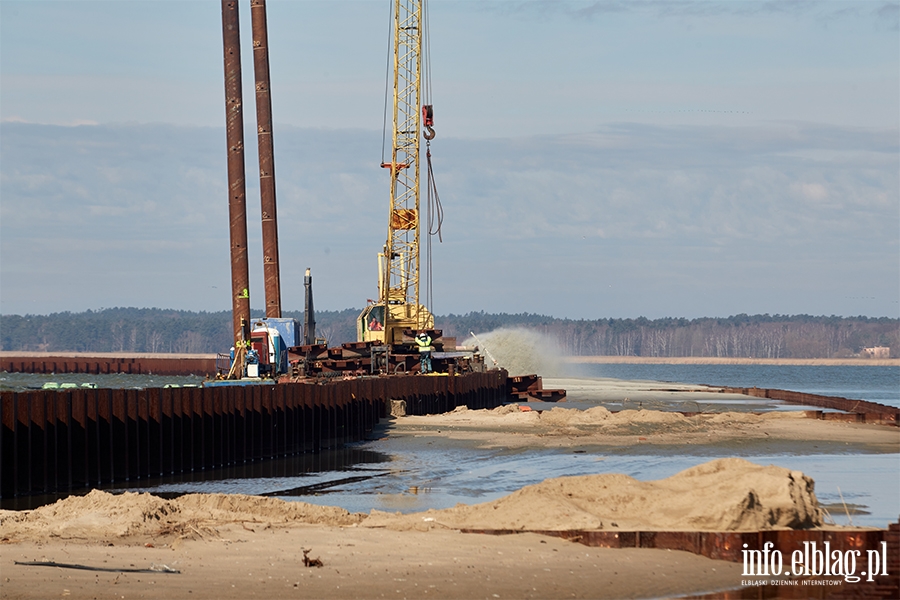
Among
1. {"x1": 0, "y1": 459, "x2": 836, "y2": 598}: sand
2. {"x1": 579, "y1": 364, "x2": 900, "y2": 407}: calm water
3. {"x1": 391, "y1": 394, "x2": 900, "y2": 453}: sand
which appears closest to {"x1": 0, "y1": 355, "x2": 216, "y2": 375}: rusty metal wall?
{"x1": 579, "y1": 364, "x2": 900, "y2": 407}: calm water

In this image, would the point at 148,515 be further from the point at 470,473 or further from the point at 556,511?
the point at 470,473

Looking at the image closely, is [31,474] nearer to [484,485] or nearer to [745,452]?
[484,485]

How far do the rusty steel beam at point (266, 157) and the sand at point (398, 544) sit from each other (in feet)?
101

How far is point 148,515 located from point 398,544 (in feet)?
11.3

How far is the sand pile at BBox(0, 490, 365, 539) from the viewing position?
13727 mm

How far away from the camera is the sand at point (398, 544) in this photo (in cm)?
1130

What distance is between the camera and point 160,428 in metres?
24.4

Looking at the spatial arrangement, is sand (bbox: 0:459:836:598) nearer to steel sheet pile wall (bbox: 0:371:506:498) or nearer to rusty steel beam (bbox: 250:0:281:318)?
steel sheet pile wall (bbox: 0:371:506:498)

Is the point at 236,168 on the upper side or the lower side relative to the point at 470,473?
upper

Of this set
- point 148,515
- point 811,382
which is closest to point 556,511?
point 148,515

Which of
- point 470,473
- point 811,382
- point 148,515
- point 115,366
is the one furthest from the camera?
point 115,366

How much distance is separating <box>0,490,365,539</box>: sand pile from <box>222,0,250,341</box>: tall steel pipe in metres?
24.3

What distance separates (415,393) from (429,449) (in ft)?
37.7

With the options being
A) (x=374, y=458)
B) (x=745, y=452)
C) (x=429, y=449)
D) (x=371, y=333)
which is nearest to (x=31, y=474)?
(x=374, y=458)
